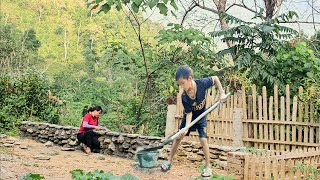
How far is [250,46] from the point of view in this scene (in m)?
10.8

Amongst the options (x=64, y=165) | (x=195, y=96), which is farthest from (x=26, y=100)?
(x=195, y=96)

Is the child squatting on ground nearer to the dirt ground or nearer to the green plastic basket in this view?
the green plastic basket

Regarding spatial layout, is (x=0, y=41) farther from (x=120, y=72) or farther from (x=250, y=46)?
(x=250, y=46)

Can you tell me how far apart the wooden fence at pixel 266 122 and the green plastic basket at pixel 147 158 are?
9.82 feet

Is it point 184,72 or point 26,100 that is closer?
point 184,72

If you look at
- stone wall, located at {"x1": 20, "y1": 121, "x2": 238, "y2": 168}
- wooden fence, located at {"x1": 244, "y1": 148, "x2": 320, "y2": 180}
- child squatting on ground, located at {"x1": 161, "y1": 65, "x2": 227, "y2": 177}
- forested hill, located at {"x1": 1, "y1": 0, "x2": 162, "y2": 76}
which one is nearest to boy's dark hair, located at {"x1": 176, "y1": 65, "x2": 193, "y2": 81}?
child squatting on ground, located at {"x1": 161, "y1": 65, "x2": 227, "y2": 177}

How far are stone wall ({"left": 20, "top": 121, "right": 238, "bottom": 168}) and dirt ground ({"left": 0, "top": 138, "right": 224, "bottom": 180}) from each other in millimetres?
265

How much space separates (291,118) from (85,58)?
2130cm

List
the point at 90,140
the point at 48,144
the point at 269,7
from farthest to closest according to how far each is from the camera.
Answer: the point at 269,7 < the point at 48,144 < the point at 90,140

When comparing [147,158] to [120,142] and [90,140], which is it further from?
[90,140]

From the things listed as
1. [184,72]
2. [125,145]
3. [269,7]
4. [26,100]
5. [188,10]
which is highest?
[188,10]

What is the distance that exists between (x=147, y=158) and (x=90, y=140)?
13.8 feet

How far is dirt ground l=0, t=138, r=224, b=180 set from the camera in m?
6.47

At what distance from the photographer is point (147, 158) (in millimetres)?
6152
